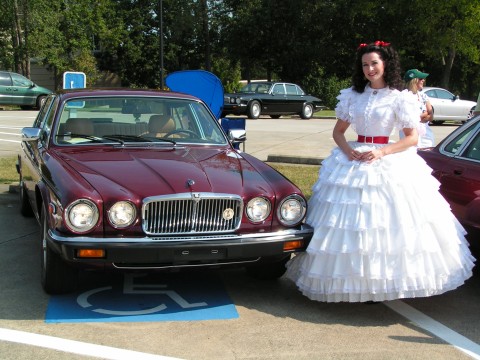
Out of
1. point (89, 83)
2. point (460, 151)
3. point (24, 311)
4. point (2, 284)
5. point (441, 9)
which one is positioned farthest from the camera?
point (89, 83)

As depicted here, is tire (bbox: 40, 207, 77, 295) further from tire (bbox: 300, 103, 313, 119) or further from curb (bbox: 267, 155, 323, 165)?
tire (bbox: 300, 103, 313, 119)

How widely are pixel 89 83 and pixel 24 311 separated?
33386 millimetres

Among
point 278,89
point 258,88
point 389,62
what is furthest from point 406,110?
point 278,89

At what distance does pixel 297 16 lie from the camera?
37.2 meters

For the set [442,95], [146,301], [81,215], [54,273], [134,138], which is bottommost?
[146,301]

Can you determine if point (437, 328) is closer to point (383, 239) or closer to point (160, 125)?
point (383, 239)

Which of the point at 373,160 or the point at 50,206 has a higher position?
the point at 373,160

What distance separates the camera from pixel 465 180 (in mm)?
4938

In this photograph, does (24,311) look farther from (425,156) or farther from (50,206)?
(425,156)

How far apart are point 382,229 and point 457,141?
1.75 metres

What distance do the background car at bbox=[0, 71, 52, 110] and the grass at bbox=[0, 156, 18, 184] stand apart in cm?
1555

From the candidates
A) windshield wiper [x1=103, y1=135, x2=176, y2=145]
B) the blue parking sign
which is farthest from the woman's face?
the blue parking sign

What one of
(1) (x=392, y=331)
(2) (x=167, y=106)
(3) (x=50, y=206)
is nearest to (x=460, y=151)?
(1) (x=392, y=331)

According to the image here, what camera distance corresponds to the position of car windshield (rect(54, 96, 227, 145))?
213 inches
